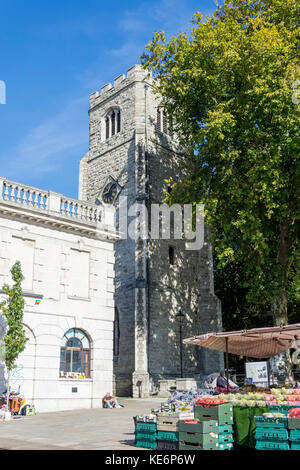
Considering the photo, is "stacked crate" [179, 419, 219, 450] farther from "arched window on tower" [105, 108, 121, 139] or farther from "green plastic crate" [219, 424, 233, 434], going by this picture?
"arched window on tower" [105, 108, 121, 139]

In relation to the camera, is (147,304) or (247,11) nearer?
(247,11)

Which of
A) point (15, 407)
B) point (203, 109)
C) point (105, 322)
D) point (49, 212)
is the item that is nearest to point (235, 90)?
point (203, 109)

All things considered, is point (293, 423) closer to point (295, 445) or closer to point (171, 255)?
point (295, 445)

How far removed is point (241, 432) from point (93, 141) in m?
30.3

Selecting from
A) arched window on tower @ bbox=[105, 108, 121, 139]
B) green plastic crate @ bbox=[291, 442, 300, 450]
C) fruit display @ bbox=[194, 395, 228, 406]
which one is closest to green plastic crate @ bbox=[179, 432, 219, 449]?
fruit display @ bbox=[194, 395, 228, 406]

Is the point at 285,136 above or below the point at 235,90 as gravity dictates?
below

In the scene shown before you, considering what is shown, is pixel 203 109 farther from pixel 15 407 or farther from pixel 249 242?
pixel 15 407

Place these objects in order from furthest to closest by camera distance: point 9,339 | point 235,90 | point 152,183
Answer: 1. point 152,183
2. point 235,90
3. point 9,339

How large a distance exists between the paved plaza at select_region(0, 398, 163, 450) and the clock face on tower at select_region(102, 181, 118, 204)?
18681 mm

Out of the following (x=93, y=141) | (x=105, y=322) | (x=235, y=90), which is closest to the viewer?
(x=105, y=322)

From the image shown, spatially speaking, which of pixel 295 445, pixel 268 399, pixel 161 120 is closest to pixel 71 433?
pixel 268 399

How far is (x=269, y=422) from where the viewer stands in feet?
28.0

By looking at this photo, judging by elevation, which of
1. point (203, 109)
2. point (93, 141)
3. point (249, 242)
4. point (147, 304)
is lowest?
point (147, 304)

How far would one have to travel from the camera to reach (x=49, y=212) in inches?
825
